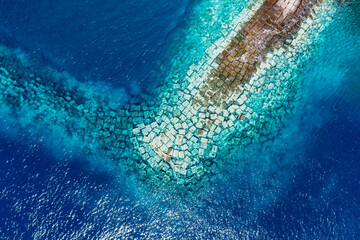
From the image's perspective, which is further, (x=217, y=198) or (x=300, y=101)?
(x=300, y=101)

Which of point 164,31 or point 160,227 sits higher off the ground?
point 164,31

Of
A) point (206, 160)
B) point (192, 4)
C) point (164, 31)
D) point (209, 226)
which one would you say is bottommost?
point (209, 226)

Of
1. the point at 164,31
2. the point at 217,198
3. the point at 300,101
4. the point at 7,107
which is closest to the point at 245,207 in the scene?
the point at 217,198

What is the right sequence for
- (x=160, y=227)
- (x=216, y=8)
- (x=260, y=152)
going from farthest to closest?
(x=216, y=8) < (x=260, y=152) < (x=160, y=227)

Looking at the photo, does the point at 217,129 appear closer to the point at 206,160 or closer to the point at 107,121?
the point at 206,160

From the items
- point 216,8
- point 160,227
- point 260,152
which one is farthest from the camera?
point 216,8

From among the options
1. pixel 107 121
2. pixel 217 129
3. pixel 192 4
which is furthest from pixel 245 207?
pixel 192 4

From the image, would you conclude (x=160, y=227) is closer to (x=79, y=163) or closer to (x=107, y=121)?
(x=79, y=163)
